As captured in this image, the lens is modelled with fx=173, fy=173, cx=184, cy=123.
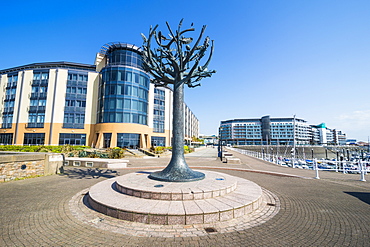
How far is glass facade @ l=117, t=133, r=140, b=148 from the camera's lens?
3561 centimetres

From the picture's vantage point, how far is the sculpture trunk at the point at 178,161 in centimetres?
761

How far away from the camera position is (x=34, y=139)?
3772 centimetres

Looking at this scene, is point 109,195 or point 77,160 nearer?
point 109,195

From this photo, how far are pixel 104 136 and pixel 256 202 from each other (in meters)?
35.6

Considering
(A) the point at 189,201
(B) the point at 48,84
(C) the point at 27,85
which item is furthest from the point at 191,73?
(C) the point at 27,85

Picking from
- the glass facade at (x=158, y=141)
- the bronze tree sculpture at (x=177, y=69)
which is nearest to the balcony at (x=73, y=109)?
the glass facade at (x=158, y=141)

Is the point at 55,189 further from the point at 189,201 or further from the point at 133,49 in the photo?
the point at 133,49

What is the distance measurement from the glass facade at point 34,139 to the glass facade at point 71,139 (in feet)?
12.9

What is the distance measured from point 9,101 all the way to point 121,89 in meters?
28.9

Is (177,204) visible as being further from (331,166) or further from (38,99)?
(38,99)

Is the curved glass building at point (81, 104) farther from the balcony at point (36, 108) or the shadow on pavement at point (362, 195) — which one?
the shadow on pavement at point (362, 195)

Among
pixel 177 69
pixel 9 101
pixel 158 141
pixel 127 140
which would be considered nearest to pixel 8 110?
pixel 9 101

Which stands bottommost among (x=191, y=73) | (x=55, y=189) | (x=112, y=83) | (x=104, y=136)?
(x=55, y=189)

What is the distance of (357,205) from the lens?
6.00 metres
